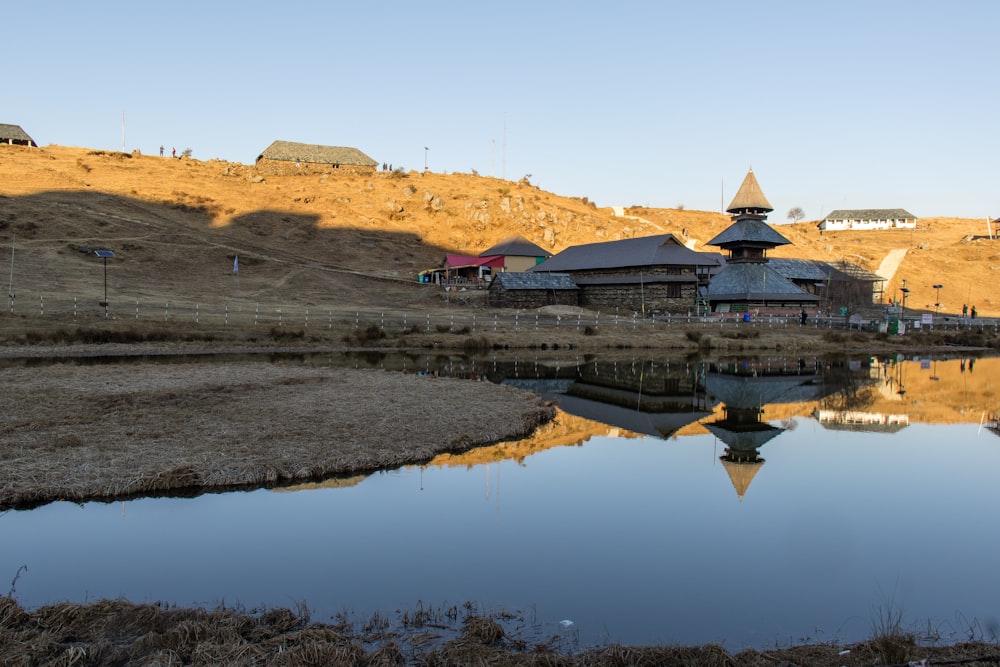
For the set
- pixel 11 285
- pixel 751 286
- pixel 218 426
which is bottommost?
pixel 218 426

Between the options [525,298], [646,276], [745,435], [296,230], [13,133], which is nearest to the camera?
[745,435]

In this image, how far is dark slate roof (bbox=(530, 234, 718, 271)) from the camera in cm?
7194

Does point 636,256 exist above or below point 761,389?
above

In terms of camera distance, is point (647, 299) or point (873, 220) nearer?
point (647, 299)

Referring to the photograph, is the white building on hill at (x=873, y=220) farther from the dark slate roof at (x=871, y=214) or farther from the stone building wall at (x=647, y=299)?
the stone building wall at (x=647, y=299)

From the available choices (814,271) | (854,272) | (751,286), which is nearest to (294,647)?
(751,286)

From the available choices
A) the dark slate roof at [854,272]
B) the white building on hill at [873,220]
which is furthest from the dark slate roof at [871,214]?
the dark slate roof at [854,272]

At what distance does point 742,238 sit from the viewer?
7238 centimetres

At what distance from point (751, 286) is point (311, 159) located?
84085 mm

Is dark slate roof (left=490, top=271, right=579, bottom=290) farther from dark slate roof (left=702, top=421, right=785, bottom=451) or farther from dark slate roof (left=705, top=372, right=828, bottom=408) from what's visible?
dark slate roof (left=702, top=421, right=785, bottom=451)

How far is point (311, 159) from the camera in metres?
Answer: 128

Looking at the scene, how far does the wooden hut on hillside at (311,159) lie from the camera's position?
12600 cm

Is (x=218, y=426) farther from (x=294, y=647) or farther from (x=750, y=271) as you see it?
(x=750, y=271)

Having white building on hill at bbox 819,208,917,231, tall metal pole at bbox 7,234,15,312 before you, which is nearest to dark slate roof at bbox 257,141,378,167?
tall metal pole at bbox 7,234,15,312
